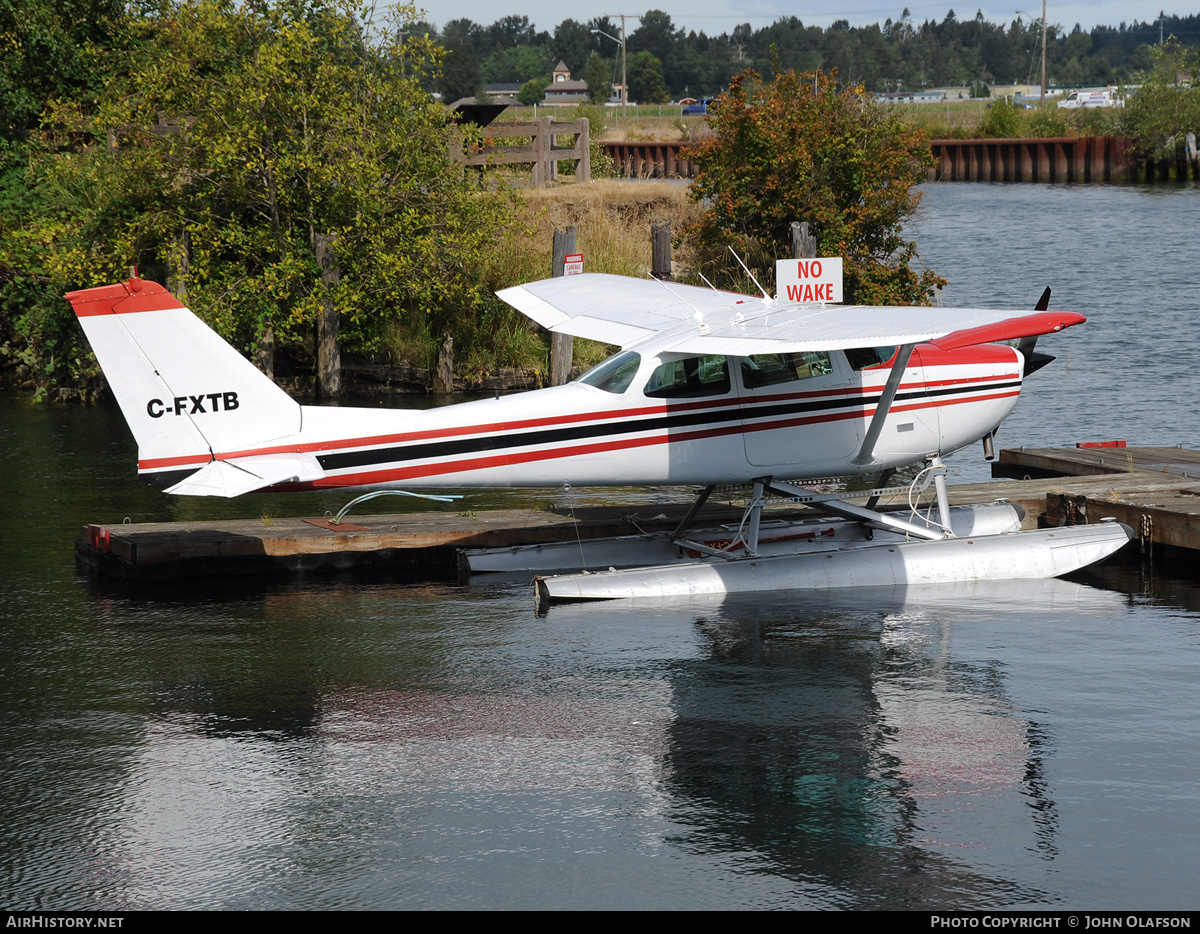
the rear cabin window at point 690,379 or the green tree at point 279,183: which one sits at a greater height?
the green tree at point 279,183

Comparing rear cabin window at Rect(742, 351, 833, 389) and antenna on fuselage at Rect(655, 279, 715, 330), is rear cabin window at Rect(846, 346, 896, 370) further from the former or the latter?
antenna on fuselage at Rect(655, 279, 715, 330)

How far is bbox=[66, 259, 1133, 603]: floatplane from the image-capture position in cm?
948

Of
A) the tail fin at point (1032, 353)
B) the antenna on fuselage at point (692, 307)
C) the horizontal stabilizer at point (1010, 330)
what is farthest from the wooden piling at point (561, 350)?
the horizontal stabilizer at point (1010, 330)

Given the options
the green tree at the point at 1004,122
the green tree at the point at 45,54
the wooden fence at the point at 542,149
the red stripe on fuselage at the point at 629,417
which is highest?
the green tree at the point at 1004,122

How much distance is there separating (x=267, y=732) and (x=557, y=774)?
76.5 inches

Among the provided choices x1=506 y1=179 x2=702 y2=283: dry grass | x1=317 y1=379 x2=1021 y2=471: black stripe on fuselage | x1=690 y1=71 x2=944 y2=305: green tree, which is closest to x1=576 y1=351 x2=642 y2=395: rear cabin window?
x1=317 y1=379 x2=1021 y2=471: black stripe on fuselage

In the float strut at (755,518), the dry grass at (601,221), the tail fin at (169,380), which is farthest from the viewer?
the dry grass at (601,221)

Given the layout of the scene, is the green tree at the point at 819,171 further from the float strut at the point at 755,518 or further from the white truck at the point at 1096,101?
the white truck at the point at 1096,101

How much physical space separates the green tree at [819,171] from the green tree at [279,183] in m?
4.75

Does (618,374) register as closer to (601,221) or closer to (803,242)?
(803,242)

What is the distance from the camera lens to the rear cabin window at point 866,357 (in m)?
10.7

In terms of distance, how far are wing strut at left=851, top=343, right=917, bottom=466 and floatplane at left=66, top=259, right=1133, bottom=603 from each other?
2 cm

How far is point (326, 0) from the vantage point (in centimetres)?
1964
